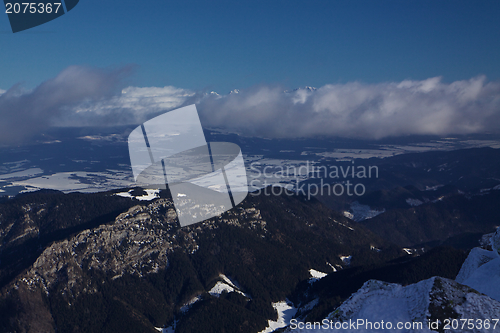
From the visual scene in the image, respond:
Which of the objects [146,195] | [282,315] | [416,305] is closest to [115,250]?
[146,195]

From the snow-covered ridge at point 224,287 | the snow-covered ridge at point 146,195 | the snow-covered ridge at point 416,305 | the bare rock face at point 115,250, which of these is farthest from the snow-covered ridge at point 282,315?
the snow-covered ridge at point 416,305

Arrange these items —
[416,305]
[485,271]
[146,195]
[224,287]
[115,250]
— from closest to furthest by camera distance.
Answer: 1. [416,305]
2. [485,271]
3. [224,287]
4. [115,250]
5. [146,195]

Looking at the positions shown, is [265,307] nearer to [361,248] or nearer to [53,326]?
[53,326]

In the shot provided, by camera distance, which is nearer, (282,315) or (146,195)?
(282,315)

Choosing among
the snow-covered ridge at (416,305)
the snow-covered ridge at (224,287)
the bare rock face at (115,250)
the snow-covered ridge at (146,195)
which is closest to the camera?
the snow-covered ridge at (416,305)

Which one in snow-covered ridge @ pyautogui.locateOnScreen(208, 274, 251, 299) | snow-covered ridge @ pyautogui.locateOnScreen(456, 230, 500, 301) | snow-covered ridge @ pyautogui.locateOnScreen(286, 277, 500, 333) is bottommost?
snow-covered ridge @ pyautogui.locateOnScreen(208, 274, 251, 299)

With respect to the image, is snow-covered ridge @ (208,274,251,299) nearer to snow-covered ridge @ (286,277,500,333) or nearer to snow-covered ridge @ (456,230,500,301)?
snow-covered ridge @ (456,230,500,301)

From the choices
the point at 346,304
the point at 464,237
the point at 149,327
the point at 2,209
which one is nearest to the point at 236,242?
the point at 149,327

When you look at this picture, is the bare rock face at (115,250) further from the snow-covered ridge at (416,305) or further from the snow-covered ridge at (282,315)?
the snow-covered ridge at (416,305)

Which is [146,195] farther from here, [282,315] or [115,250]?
[282,315]

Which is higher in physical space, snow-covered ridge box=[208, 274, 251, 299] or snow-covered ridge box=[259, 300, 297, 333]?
snow-covered ridge box=[208, 274, 251, 299]

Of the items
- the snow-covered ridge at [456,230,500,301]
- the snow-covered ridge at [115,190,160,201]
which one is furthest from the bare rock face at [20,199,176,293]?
the snow-covered ridge at [456,230,500,301]
